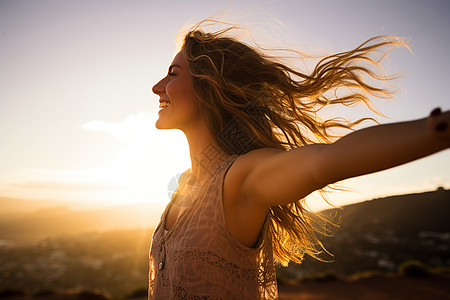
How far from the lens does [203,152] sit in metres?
2.05

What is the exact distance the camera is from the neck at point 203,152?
1.95 m

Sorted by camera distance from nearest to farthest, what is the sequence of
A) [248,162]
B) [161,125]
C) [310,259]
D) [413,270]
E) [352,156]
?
[352,156], [248,162], [161,125], [413,270], [310,259]

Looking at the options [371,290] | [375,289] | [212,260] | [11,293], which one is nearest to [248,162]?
[212,260]

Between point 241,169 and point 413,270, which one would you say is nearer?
point 241,169

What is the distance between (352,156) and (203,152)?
51.1 inches

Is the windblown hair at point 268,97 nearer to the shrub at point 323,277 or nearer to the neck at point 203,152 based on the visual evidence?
the neck at point 203,152

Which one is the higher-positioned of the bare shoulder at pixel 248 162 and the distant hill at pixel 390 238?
the bare shoulder at pixel 248 162

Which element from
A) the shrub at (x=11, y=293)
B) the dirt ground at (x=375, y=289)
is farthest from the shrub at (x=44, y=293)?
the dirt ground at (x=375, y=289)

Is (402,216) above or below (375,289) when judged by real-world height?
above

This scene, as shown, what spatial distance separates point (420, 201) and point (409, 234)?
543 cm

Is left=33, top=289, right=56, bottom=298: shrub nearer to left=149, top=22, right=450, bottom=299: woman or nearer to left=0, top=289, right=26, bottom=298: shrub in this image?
left=0, top=289, right=26, bottom=298: shrub

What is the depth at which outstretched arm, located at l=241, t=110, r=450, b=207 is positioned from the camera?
2.47ft

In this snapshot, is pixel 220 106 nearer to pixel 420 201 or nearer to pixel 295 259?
pixel 295 259

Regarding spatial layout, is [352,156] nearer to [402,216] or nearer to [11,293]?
[11,293]
